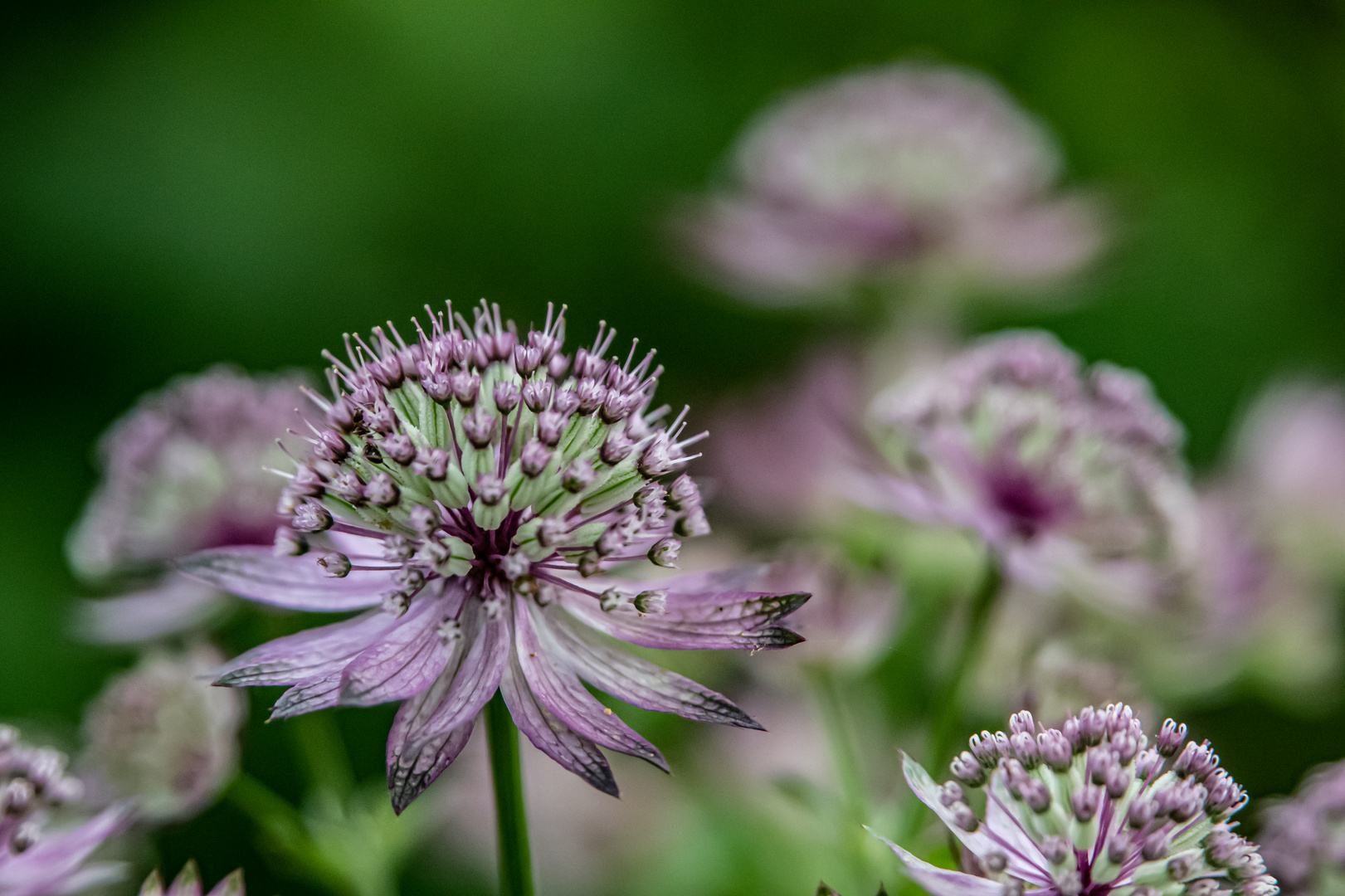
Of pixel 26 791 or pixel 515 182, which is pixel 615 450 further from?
pixel 515 182

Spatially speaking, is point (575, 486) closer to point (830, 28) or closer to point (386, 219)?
point (386, 219)

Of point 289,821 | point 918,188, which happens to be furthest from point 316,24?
point 289,821

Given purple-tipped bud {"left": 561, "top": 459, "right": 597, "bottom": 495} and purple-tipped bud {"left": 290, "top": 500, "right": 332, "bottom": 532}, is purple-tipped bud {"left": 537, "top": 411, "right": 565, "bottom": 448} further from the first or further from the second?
purple-tipped bud {"left": 290, "top": 500, "right": 332, "bottom": 532}

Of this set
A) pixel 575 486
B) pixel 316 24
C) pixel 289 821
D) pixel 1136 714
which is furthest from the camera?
pixel 316 24

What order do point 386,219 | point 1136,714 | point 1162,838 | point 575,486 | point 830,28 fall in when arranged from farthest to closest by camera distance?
point 830,28 < point 386,219 < point 1136,714 < point 575,486 < point 1162,838

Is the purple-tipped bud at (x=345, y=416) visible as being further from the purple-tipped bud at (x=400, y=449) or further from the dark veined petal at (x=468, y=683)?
the dark veined petal at (x=468, y=683)

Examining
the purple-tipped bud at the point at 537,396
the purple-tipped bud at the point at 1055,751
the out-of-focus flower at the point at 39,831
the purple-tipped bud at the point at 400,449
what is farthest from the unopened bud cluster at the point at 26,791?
the purple-tipped bud at the point at 1055,751

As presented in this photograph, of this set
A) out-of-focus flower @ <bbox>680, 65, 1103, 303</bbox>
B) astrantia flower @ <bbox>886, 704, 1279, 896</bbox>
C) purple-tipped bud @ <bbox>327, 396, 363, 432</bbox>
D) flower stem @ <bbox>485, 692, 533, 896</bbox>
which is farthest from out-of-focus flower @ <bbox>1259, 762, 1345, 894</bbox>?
out-of-focus flower @ <bbox>680, 65, 1103, 303</bbox>
